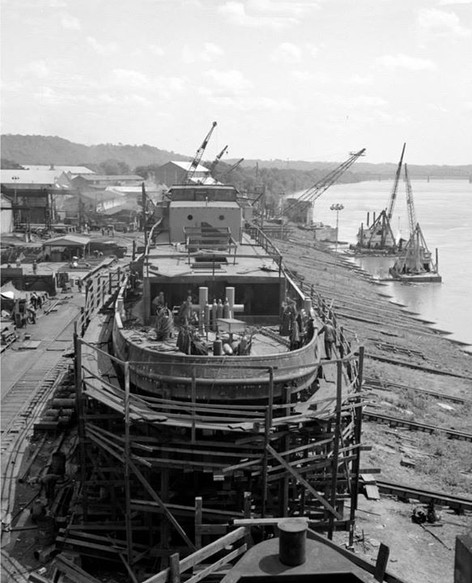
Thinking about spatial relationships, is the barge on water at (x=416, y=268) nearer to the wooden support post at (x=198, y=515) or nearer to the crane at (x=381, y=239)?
the crane at (x=381, y=239)

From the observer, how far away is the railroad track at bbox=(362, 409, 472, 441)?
21.7 m

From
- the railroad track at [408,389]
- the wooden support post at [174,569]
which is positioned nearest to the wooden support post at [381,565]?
the wooden support post at [174,569]

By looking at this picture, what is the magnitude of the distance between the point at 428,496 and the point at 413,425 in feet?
17.3

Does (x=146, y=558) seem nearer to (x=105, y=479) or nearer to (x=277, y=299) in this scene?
(x=105, y=479)

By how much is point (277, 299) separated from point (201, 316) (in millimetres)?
3081

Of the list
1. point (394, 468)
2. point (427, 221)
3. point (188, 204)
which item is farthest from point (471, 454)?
point (427, 221)

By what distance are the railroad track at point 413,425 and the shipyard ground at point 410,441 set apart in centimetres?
33

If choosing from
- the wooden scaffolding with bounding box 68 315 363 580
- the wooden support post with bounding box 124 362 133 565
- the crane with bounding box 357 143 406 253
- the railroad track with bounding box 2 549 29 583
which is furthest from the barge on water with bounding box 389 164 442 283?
the railroad track with bounding box 2 549 29 583

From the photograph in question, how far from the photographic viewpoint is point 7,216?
6612 centimetres

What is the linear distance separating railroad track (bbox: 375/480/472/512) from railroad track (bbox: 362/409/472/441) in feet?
15.1

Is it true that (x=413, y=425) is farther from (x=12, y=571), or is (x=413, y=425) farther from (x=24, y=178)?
(x=24, y=178)

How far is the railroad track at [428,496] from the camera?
1673 centimetres

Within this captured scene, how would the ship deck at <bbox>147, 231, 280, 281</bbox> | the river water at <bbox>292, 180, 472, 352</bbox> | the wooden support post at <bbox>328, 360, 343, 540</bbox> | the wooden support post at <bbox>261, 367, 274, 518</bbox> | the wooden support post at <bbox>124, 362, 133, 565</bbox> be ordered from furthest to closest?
the river water at <bbox>292, 180, 472, 352</bbox> < the ship deck at <bbox>147, 231, 280, 281</bbox> < the wooden support post at <bbox>328, 360, 343, 540</bbox> < the wooden support post at <bbox>124, 362, 133, 565</bbox> < the wooden support post at <bbox>261, 367, 274, 518</bbox>

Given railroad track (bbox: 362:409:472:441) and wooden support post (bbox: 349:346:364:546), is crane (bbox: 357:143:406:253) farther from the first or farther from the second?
wooden support post (bbox: 349:346:364:546)
